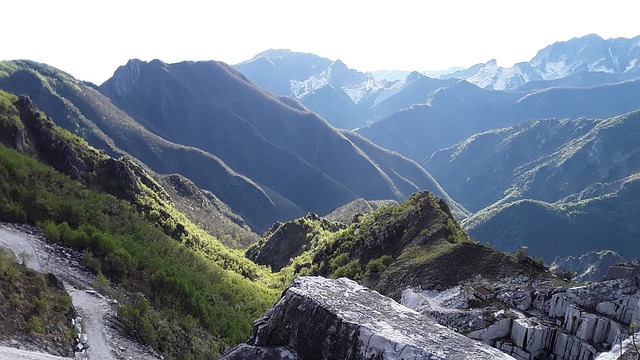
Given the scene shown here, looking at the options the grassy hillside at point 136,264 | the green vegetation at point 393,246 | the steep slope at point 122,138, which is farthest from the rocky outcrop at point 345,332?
the steep slope at point 122,138

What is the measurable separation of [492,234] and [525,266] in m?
182

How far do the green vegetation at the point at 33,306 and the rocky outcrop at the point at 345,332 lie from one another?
7859 mm

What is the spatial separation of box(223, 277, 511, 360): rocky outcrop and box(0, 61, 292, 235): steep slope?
142 m

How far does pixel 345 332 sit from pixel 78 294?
12.7m

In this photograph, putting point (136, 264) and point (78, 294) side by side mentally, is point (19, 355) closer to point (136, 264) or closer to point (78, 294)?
point (78, 294)

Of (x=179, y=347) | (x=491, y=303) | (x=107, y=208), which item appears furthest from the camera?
(x=107, y=208)

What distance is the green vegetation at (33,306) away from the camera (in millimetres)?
11922

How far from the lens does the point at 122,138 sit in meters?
158

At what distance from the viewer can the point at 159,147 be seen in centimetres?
16988

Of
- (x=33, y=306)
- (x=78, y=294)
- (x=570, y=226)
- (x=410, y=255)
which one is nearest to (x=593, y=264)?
(x=570, y=226)

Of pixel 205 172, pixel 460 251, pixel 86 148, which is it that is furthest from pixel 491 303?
pixel 205 172

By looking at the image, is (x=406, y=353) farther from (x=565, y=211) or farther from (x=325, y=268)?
(x=565, y=211)

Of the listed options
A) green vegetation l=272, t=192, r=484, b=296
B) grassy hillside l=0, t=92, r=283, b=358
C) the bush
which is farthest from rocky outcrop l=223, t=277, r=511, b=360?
green vegetation l=272, t=192, r=484, b=296

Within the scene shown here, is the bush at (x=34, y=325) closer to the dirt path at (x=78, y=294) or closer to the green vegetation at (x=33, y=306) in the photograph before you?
the green vegetation at (x=33, y=306)
